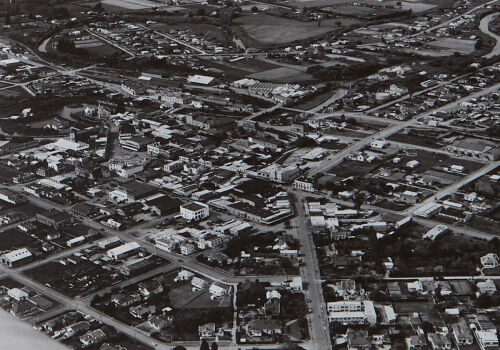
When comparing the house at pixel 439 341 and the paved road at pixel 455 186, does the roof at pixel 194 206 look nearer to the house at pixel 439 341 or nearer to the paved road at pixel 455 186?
the paved road at pixel 455 186

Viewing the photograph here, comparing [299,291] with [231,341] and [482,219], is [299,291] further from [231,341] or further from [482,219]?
[482,219]

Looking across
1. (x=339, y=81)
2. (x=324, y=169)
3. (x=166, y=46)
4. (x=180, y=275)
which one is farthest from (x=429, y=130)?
(x=166, y=46)

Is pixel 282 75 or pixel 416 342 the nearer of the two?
pixel 416 342

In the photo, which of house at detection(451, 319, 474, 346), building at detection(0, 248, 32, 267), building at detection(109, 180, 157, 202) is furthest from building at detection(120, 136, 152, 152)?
house at detection(451, 319, 474, 346)

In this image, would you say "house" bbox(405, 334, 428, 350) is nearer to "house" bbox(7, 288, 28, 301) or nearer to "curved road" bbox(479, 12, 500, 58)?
"house" bbox(7, 288, 28, 301)

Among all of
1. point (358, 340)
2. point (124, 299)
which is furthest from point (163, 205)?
point (358, 340)

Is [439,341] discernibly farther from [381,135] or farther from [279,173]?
[381,135]

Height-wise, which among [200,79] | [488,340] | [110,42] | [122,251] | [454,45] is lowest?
[110,42]

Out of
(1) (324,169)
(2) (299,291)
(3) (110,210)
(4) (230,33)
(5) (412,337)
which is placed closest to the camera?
(5) (412,337)
